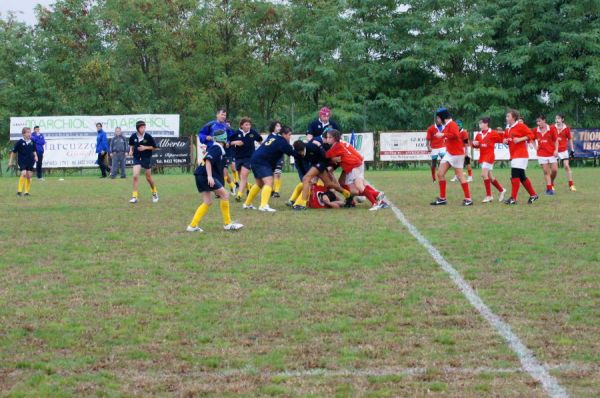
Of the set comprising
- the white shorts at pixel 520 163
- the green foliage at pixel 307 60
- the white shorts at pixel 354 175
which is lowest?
the white shorts at pixel 354 175

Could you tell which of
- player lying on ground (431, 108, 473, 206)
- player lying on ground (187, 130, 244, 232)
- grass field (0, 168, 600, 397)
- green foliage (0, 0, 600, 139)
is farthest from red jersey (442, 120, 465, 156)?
green foliage (0, 0, 600, 139)

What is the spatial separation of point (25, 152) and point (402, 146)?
19.2m

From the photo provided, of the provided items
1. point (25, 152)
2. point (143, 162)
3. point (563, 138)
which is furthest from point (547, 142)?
point (25, 152)

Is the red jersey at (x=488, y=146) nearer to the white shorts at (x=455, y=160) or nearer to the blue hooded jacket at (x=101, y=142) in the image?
the white shorts at (x=455, y=160)

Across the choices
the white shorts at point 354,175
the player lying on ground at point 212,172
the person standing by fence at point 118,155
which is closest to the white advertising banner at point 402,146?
the person standing by fence at point 118,155

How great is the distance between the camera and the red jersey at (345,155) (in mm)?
16422

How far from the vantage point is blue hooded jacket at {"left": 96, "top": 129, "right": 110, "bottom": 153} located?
34.9 m

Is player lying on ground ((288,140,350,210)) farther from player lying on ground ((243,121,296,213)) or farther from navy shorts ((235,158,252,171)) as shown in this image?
navy shorts ((235,158,252,171))

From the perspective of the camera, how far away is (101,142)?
35.2 m

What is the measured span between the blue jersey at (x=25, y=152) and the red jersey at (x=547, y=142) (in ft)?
41.6

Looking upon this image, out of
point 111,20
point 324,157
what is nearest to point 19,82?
point 111,20

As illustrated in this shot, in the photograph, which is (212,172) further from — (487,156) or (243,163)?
(487,156)

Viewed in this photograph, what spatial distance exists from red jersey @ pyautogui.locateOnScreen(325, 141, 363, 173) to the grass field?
2698 mm

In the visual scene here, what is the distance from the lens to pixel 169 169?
3919cm
